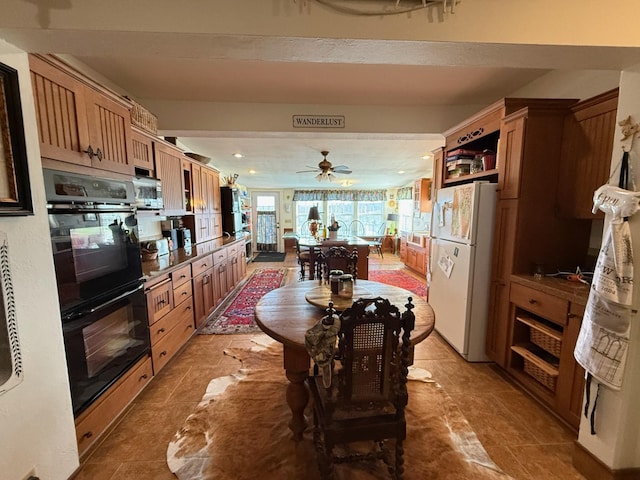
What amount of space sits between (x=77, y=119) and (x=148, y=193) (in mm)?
1102

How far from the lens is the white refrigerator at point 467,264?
236cm

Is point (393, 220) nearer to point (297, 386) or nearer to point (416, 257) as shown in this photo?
point (416, 257)

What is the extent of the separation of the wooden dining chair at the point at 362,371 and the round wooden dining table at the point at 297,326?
0.19m

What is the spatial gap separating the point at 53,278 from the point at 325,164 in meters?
3.76

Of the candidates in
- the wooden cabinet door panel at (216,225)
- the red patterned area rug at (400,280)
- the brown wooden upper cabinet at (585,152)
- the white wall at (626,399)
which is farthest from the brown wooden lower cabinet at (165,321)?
the brown wooden upper cabinet at (585,152)

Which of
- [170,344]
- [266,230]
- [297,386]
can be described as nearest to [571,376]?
[297,386]

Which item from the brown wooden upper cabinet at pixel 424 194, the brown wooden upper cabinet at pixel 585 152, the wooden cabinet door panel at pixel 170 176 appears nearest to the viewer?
the brown wooden upper cabinet at pixel 585 152

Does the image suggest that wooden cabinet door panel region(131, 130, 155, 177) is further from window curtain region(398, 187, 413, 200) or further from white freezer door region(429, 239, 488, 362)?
window curtain region(398, 187, 413, 200)

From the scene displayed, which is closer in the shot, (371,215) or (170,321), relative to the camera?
(170,321)

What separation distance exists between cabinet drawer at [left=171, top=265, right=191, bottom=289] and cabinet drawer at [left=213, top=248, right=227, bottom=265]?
2.57 ft

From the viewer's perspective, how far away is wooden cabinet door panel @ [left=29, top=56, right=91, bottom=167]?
1281mm

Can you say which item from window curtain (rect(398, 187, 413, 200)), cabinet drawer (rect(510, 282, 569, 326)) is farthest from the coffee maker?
window curtain (rect(398, 187, 413, 200))

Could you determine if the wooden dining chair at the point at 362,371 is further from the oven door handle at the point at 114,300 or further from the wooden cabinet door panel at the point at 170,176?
the wooden cabinet door panel at the point at 170,176

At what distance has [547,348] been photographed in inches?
76.1
